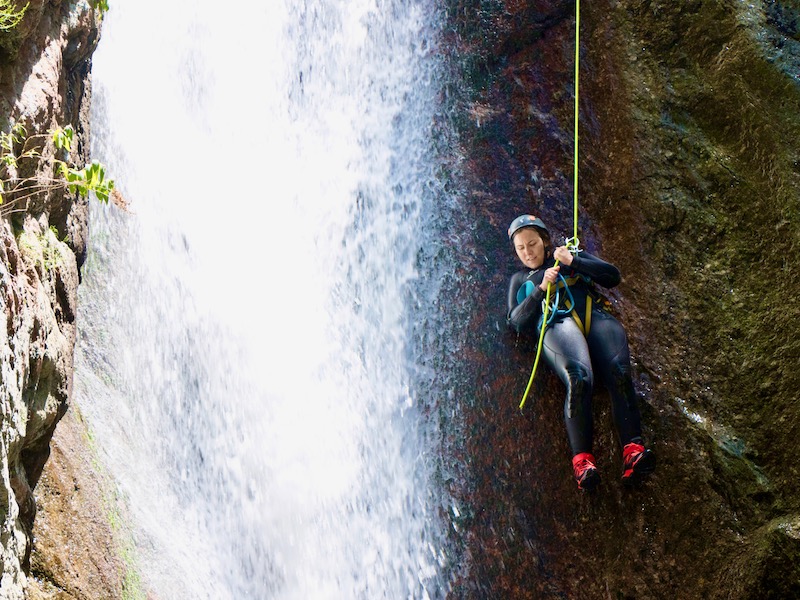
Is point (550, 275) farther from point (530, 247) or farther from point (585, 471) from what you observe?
point (585, 471)

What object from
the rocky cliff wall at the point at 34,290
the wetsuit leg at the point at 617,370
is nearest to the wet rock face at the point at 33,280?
the rocky cliff wall at the point at 34,290

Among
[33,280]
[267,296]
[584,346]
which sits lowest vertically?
[584,346]

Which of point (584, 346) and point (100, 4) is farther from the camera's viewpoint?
point (100, 4)

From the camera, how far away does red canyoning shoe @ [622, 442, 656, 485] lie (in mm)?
4922

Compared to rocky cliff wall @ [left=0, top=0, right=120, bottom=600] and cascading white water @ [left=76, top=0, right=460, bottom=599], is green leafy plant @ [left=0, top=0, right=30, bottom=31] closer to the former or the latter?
rocky cliff wall @ [left=0, top=0, right=120, bottom=600]

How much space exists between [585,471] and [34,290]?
3.42 meters

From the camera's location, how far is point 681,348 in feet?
18.3

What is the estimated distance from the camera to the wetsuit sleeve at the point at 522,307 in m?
5.10

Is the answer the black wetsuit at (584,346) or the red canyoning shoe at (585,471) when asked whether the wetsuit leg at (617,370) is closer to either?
the black wetsuit at (584,346)

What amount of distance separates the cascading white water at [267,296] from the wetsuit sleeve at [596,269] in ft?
5.40

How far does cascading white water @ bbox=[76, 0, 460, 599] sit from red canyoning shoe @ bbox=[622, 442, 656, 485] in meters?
1.48

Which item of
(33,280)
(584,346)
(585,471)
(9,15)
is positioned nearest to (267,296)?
(33,280)

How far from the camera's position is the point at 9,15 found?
385 cm

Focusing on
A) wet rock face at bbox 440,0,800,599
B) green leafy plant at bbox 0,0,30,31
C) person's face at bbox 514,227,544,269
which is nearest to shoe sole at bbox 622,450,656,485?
wet rock face at bbox 440,0,800,599
